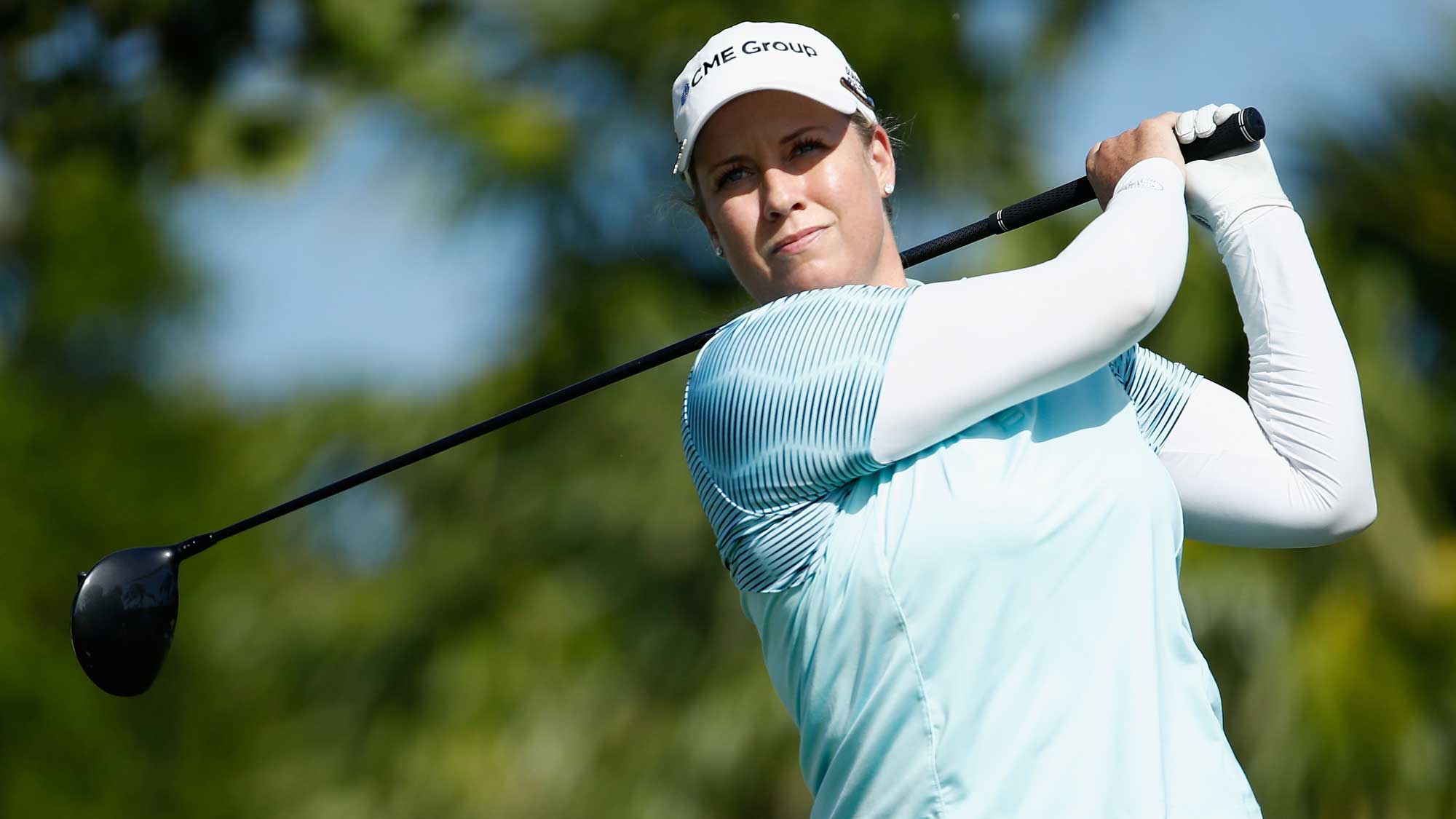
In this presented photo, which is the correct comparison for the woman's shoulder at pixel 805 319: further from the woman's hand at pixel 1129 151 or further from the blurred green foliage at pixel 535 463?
the blurred green foliage at pixel 535 463

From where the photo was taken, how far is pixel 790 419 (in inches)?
44.7

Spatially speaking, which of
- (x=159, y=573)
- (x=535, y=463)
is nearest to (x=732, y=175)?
(x=159, y=573)

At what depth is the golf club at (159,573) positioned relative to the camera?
1.49 metres

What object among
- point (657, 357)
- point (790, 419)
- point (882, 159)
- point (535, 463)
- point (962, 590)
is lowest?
point (962, 590)

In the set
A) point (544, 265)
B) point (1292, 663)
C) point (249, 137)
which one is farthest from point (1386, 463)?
point (249, 137)

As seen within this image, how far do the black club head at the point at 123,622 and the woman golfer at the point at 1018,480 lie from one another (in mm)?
647

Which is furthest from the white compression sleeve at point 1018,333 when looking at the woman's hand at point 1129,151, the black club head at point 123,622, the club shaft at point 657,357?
the black club head at point 123,622

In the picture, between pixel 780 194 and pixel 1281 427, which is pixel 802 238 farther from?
pixel 1281 427

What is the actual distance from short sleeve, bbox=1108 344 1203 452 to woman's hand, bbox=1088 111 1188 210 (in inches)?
5.0

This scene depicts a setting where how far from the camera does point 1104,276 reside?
1.08 meters

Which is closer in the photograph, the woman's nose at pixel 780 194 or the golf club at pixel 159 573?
the woman's nose at pixel 780 194

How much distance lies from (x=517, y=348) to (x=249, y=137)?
1028 millimetres

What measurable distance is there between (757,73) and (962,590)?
18.5 inches

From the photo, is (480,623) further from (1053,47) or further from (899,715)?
(899,715)
